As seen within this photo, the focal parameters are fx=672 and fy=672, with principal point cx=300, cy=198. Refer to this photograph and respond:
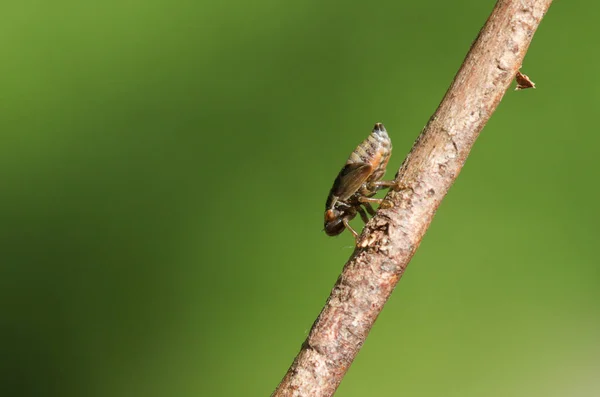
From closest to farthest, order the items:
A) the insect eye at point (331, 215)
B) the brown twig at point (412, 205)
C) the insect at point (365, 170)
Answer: the brown twig at point (412, 205), the insect at point (365, 170), the insect eye at point (331, 215)

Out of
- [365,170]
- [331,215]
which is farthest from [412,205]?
[331,215]

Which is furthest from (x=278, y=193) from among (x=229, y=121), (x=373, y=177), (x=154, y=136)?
(x=373, y=177)

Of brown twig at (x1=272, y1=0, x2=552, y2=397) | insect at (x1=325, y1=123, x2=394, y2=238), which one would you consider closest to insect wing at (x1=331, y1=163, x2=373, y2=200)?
insect at (x1=325, y1=123, x2=394, y2=238)

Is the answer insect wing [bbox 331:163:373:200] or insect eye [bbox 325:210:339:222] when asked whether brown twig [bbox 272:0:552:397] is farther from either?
insect eye [bbox 325:210:339:222]

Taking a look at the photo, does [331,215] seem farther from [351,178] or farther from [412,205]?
[412,205]

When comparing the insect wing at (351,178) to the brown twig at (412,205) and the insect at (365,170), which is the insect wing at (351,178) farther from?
the brown twig at (412,205)

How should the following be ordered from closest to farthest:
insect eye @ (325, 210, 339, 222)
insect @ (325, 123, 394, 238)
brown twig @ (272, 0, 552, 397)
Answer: brown twig @ (272, 0, 552, 397), insect @ (325, 123, 394, 238), insect eye @ (325, 210, 339, 222)

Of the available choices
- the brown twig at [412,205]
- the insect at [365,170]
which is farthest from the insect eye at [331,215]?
the brown twig at [412,205]

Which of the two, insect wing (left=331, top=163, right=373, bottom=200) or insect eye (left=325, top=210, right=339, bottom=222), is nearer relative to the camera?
insect wing (left=331, top=163, right=373, bottom=200)

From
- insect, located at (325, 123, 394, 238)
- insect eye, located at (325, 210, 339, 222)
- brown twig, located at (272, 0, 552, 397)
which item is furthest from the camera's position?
insect eye, located at (325, 210, 339, 222)
